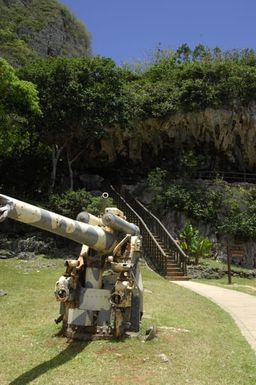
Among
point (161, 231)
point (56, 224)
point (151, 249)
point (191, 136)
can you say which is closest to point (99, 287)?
point (56, 224)

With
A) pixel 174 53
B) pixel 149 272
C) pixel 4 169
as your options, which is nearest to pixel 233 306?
pixel 149 272

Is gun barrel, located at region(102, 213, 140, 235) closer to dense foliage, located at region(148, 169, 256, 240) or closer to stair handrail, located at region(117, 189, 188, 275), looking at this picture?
stair handrail, located at region(117, 189, 188, 275)

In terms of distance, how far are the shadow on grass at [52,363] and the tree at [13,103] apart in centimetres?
1438

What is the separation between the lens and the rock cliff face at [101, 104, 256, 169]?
26.4 meters

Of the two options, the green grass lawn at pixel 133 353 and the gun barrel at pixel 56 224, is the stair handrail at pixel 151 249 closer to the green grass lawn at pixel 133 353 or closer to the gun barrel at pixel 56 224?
the green grass lawn at pixel 133 353

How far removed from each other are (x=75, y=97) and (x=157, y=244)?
790 centimetres

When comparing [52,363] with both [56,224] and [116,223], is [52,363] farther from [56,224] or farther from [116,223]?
[116,223]

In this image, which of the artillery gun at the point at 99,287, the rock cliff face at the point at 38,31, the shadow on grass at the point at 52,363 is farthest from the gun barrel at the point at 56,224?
the rock cliff face at the point at 38,31

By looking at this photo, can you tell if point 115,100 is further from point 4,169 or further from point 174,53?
point 174,53

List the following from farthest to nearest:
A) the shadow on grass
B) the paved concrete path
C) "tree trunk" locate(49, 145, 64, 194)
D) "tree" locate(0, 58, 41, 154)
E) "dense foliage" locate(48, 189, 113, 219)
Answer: "tree trunk" locate(49, 145, 64, 194) → "dense foliage" locate(48, 189, 113, 219) → "tree" locate(0, 58, 41, 154) → the paved concrete path → the shadow on grass

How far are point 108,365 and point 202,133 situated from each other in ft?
73.9

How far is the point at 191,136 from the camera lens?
27578 mm

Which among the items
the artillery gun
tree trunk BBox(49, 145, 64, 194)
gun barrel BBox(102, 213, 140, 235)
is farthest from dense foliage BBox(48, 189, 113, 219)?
the artillery gun

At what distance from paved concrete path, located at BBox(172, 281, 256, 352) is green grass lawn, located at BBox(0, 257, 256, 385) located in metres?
0.26
